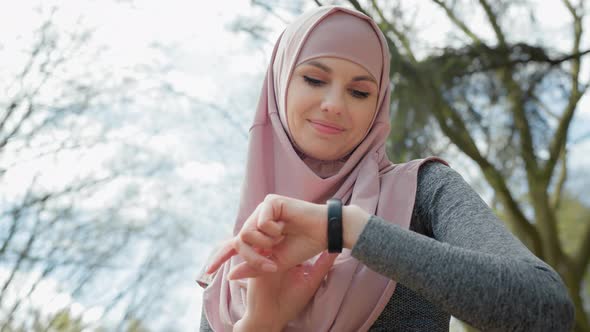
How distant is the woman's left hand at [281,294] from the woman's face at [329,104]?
30 centimetres

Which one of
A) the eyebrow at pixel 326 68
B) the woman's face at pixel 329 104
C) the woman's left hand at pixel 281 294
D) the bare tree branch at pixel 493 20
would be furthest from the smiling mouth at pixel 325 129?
the bare tree branch at pixel 493 20

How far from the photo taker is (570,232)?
830 centimetres

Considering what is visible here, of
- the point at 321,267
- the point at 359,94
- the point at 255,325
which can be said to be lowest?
the point at 255,325

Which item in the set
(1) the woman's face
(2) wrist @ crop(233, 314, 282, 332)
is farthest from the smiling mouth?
(2) wrist @ crop(233, 314, 282, 332)

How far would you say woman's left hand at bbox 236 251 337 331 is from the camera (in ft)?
3.73

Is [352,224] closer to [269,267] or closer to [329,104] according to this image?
[269,267]

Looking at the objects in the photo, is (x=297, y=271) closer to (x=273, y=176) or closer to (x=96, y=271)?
(x=273, y=176)

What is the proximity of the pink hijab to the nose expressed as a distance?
8 centimetres

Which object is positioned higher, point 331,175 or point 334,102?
point 334,102

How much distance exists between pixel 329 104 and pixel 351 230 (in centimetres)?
39

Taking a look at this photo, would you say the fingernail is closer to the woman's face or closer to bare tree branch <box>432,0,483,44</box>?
the woman's face

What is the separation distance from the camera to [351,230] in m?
0.98

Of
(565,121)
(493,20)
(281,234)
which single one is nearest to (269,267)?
(281,234)

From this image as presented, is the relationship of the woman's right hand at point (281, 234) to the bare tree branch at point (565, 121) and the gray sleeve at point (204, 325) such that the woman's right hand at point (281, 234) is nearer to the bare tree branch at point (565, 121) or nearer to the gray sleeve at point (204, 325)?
the gray sleeve at point (204, 325)
